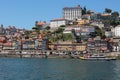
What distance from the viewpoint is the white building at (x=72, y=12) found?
113844 mm

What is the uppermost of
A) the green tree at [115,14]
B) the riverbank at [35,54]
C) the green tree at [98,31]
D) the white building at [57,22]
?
the green tree at [115,14]

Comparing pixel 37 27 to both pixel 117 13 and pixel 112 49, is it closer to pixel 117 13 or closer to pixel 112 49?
pixel 117 13

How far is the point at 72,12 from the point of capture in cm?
11444

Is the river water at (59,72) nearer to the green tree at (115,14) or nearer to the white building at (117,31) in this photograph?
the white building at (117,31)

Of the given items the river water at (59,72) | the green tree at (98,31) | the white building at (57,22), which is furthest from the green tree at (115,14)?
the river water at (59,72)

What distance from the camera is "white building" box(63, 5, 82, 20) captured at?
113844mm

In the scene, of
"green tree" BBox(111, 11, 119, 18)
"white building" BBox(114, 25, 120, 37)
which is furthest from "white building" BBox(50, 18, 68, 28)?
"white building" BBox(114, 25, 120, 37)

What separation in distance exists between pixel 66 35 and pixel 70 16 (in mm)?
17713

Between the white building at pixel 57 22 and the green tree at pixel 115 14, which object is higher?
the green tree at pixel 115 14

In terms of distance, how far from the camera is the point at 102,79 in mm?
33125

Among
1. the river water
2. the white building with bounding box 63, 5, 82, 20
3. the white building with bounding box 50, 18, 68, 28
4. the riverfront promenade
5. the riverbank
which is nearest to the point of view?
the river water

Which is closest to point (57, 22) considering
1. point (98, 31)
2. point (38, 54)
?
point (98, 31)

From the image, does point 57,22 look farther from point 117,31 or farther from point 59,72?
point 59,72

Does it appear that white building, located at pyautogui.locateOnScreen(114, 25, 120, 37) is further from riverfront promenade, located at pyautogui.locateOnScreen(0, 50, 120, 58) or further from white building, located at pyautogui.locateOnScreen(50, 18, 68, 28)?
riverfront promenade, located at pyautogui.locateOnScreen(0, 50, 120, 58)
